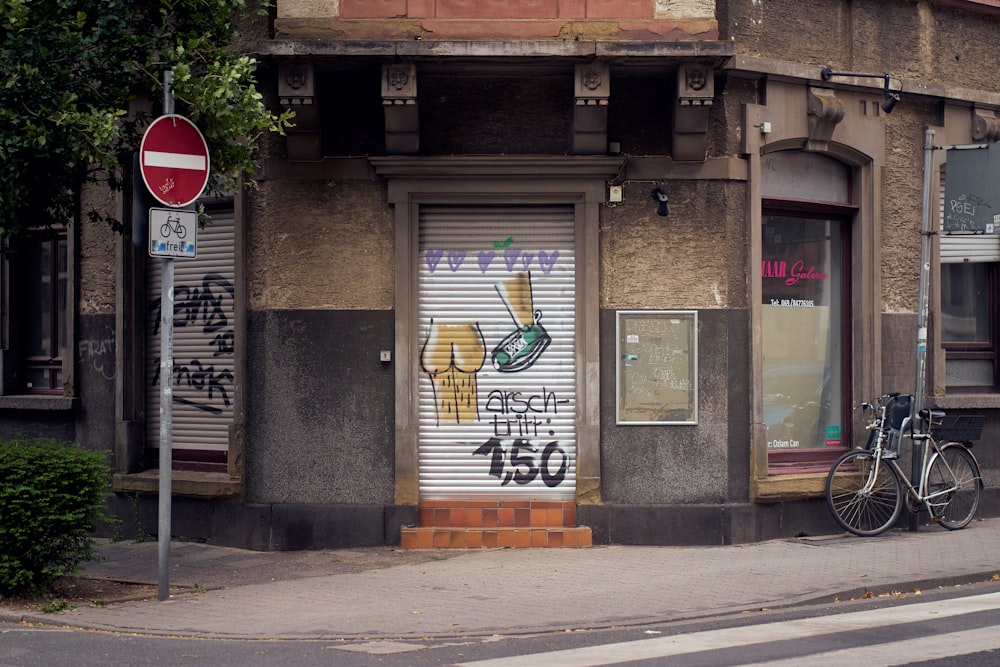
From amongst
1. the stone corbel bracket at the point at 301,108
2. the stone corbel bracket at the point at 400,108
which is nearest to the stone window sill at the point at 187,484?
the stone corbel bracket at the point at 301,108

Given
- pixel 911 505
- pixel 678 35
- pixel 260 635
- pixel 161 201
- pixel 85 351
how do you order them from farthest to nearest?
pixel 85 351, pixel 911 505, pixel 678 35, pixel 161 201, pixel 260 635

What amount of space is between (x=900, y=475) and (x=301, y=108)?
6473 millimetres

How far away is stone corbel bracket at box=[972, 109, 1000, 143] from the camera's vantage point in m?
13.1

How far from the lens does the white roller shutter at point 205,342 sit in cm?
1183

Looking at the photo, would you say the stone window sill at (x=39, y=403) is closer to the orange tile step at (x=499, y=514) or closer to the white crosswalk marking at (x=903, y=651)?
the orange tile step at (x=499, y=514)

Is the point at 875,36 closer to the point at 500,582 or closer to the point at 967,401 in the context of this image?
the point at 967,401

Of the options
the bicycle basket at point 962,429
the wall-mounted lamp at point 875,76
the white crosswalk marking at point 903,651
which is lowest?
the white crosswalk marking at point 903,651

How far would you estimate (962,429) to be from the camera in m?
12.1

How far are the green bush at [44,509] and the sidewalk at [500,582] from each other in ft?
1.84

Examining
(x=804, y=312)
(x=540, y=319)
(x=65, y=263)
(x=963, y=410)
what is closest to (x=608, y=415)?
(x=540, y=319)

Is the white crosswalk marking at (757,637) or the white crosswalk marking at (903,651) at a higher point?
the white crosswalk marking at (903,651)

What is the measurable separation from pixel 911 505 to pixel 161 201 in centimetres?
747

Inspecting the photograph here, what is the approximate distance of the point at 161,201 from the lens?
343 inches

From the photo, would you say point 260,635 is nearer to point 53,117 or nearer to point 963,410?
point 53,117
